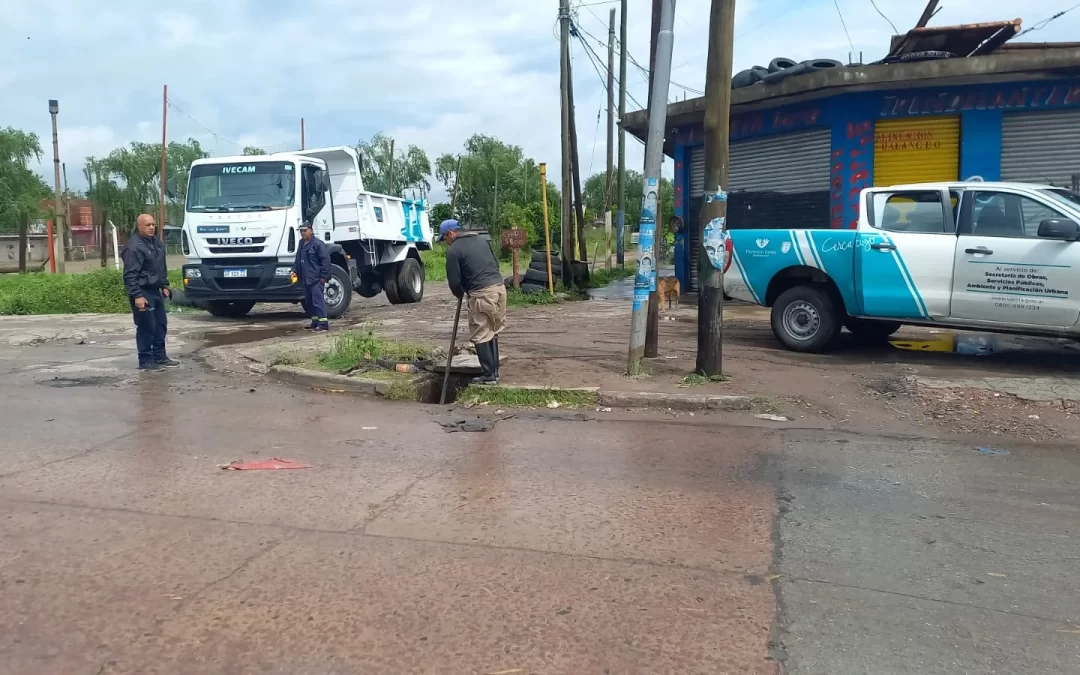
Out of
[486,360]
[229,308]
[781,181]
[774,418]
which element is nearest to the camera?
[774,418]

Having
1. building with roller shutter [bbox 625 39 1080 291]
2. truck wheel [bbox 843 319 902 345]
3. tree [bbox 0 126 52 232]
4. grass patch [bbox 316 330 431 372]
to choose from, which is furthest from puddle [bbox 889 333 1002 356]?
tree [bbox 0 126 52 232]

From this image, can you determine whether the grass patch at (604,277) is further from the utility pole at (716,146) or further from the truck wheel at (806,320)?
the utility pole at (716,146)

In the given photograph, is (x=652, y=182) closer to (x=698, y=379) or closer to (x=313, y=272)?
(x=698, y=379)

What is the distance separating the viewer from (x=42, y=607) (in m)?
3.44

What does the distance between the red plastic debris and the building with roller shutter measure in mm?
9892

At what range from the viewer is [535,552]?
13.3 ft

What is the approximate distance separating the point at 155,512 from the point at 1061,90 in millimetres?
14124

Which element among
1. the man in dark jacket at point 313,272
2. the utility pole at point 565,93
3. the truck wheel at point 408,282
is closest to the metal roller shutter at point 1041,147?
the utility pole at point 565,93

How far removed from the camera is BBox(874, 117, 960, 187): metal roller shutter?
14.0m

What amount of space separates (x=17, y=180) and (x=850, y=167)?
4463 centimetres

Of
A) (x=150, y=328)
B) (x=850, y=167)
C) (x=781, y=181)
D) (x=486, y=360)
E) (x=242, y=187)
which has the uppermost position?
(x=850, y=167)

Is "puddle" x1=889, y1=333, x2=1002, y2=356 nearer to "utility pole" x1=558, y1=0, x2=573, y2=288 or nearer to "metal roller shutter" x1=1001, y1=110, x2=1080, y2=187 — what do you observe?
"metal roller shutter" x1=1001, y1=110, x2=1080, y2=187

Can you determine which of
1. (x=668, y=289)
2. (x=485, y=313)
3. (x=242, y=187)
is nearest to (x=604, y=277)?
(x=668, y=289)

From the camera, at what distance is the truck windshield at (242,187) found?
1432 centimetres
